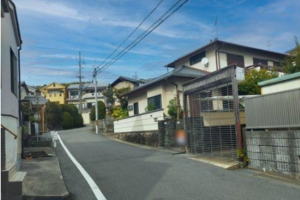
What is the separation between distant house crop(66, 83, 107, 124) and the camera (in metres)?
58.5

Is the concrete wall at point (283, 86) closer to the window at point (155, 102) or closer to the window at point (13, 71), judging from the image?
the window at point (13, 71)

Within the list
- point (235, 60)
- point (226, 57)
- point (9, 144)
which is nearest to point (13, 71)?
point (9, 144)

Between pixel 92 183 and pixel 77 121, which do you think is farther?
pixel 77 121

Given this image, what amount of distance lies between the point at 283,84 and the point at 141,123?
37.8 feet

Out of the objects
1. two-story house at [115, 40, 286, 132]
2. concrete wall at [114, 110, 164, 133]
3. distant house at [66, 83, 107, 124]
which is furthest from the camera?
distant house at [66, 83, 107, 124]

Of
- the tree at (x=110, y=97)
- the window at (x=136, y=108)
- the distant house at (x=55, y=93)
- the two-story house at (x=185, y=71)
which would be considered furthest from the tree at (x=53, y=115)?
the distant house at (x=55, y=93)

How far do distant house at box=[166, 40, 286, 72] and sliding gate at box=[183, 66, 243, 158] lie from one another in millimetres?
10152

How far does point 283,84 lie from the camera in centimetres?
1074

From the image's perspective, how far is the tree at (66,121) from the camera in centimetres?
4512

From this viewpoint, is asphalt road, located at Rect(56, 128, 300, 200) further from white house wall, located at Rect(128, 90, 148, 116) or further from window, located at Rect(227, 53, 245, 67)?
window, located at Rect(227, 53, 245, 67)

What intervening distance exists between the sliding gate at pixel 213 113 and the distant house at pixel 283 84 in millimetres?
1401

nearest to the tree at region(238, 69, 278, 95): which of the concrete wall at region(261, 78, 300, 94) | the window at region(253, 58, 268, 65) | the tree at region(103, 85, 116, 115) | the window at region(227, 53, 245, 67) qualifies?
the window at region(227, 53, 245, 67)

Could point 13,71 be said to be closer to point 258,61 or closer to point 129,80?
point 258,61

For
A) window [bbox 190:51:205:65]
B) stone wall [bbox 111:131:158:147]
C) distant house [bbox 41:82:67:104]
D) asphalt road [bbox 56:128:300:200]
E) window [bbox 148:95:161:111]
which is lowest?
asphalt road [bbox 56:128:300:200]
